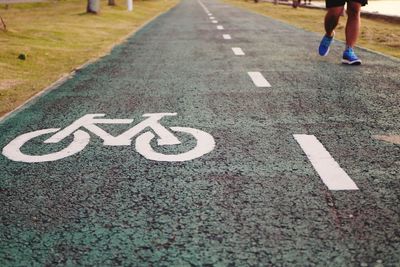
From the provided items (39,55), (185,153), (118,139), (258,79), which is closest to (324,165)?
(185,153)

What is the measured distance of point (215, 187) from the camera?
2.82 m

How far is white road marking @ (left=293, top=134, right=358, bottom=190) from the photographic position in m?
2.80

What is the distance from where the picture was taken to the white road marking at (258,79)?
6.17 meters

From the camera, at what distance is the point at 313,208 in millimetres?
2492

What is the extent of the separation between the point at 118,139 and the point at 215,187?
130cm

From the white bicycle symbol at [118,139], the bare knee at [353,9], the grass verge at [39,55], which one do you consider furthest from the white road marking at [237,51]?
the white bicycle symbol at [118,139]

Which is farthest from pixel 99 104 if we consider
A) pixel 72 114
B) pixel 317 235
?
pixel 317 235

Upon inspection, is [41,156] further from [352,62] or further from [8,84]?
[352,62]

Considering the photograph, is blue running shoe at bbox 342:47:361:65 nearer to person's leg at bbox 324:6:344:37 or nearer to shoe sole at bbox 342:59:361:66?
shoe sole at bbox 342:59:361:66

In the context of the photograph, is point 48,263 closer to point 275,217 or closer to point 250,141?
point 275,217

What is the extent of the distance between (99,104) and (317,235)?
3.52 m

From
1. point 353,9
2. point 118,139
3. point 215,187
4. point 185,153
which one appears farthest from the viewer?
point 353,9

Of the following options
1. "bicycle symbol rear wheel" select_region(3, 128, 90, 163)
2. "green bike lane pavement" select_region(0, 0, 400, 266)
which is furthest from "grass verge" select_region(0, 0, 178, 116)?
"bicycle symbol rear wheel" select_region(3, 128, 90, 163)

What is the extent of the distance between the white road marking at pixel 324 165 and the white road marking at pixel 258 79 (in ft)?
7.87
